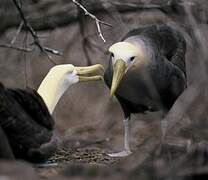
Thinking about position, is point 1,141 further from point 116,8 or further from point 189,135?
point 116,8

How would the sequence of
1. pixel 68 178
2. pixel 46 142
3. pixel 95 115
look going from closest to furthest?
1. pixel 68 178
2. pixel 46 142
3. pixel 95 115

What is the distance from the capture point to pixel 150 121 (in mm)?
9617

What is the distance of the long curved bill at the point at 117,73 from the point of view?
21.0 ft

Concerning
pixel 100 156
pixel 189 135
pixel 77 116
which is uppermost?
pixel 189 135

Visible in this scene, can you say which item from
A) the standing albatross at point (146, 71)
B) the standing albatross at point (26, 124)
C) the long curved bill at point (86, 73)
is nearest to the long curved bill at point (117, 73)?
the standing albatross at point (146, 71)

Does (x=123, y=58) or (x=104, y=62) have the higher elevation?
(x=123, y=58)

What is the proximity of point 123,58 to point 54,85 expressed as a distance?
0.69 m

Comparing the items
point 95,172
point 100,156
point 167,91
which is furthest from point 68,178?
point 167,91

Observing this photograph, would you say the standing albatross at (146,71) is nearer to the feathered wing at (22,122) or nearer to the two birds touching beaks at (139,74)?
the two birds touching beaks at (139,74)

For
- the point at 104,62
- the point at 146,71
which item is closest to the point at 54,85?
the point at 146,71

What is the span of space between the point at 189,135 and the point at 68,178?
1076 mm

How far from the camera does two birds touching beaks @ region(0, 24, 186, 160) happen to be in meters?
6.45

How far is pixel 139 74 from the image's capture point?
683cm

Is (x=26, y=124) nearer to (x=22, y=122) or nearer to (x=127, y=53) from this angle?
(x=22, y=122)
